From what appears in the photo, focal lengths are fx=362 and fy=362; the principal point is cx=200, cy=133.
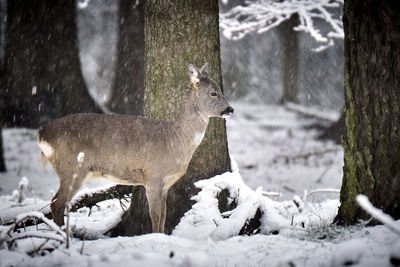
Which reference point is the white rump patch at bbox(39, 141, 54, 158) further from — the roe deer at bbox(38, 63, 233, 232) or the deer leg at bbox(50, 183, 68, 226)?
the deer leg at bbox(50, 183, 68, 226)

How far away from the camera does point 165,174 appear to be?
13.1ft

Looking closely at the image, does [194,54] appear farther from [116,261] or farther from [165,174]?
[116,261]

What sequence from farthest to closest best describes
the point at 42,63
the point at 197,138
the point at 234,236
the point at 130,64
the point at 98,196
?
the point at 42,63 → the point at 130,64 → the point at 98,196 → the point at 197,138 → the point at 234,236

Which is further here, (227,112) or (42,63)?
(42,63)

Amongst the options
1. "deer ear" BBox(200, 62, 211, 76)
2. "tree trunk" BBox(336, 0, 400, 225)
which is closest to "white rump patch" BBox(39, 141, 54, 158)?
"deer ear" BBox(200, 62, 211, 76)

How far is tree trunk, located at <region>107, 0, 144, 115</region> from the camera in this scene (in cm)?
900

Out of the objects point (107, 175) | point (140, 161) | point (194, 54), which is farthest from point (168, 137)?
point (194, 54)

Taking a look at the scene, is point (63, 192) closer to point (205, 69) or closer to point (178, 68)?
point (178, 68)

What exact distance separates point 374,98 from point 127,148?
2.53m

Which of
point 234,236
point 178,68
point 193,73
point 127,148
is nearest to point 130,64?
point 178,68

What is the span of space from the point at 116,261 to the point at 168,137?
1982mm

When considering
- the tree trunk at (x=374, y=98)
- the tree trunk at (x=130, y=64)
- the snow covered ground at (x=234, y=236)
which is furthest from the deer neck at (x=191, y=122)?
the tree trunk at (x=130, y=64)

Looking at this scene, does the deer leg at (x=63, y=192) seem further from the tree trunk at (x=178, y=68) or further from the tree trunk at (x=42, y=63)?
the tree trunk at (x=42, y=63)

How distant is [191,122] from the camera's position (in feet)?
13.8
